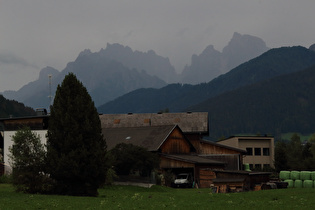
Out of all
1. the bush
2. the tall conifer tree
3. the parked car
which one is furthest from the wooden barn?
the bush

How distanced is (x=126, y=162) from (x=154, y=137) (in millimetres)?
13168

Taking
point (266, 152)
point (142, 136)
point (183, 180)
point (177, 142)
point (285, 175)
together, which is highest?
point (142, 136)

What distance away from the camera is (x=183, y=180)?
64.5 metres

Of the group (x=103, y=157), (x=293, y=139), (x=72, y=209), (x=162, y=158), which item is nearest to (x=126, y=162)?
(x=162, y=158)

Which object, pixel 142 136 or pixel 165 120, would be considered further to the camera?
pixel 165 120

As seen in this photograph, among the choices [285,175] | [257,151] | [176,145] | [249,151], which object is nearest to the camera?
[285,175]

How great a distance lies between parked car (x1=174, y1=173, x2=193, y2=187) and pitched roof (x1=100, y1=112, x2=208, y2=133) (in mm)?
20891

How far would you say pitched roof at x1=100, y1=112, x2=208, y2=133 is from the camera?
289 ft

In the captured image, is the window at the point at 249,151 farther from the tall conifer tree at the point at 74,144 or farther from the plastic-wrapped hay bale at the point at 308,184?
the tall conifer tree at the point at 74,144

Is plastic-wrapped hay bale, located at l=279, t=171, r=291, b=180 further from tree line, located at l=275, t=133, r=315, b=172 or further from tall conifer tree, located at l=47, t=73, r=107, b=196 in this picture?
tree line, located at l=275, t=133, r=315, b=172

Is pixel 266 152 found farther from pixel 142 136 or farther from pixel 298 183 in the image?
pixel 298 183

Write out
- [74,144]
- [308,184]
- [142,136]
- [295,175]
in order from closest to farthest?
[74,144] → [308,184] → [295,175] → [142,136]

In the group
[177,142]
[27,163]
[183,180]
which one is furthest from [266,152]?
[27,163]

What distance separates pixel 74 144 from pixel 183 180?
2763cm
